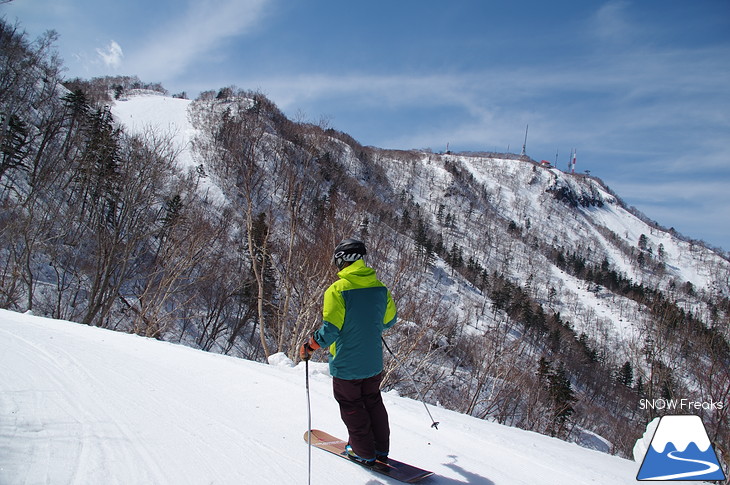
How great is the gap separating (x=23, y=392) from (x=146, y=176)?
47.4 feet

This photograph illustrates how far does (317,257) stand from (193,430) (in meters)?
8.41

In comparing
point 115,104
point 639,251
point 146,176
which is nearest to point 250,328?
point 146,176

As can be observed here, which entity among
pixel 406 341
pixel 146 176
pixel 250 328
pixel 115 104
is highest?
pixel 115 104

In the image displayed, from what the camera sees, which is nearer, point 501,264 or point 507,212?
point 501,264

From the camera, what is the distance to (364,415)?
2814mm

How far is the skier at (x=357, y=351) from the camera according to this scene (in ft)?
8.91

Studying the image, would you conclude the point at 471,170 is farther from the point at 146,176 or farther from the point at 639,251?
the point at 146,176

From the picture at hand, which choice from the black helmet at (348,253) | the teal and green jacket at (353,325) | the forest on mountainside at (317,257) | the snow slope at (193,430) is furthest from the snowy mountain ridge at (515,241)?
the teal and green jacket at (353,325)

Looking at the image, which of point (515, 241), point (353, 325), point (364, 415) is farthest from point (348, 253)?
point (515, 241)

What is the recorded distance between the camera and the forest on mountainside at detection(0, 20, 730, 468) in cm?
1273

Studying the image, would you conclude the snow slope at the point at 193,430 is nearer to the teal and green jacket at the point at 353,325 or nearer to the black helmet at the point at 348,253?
the teal and green jacket at the point at 353,325

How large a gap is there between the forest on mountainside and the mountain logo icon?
7.08m

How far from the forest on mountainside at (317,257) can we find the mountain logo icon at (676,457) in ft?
23.2

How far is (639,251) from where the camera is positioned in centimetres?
17350
